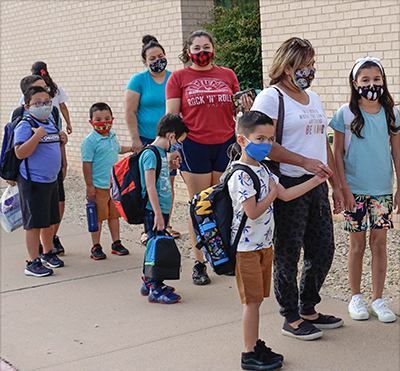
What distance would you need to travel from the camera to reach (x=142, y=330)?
458 centimetres

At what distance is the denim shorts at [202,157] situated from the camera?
18.2 ft

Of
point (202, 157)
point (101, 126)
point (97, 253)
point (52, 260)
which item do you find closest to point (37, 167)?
point (101, 126)

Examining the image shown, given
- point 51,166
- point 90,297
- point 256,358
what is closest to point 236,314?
point 256,358

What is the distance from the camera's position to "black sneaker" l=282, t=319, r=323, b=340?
164 inches

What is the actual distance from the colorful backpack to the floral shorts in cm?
151

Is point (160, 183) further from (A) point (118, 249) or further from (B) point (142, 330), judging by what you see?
(A) point (118, 249)

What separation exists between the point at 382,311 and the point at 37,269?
319cm

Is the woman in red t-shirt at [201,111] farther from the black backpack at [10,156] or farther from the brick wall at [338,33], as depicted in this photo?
the brick wall at [338,33]

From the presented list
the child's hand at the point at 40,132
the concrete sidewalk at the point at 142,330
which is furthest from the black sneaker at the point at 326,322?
the child's hand at the point at 40,132

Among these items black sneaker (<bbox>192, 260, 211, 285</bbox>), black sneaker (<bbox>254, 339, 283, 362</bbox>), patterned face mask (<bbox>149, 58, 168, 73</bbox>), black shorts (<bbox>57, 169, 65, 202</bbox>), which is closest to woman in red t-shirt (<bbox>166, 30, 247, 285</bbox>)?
black sneaker (<bbox>192, 260, 211, 285</bbox>)

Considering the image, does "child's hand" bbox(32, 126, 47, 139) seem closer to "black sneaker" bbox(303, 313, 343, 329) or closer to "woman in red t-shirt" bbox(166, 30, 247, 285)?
"woman in red t-shirt" bbox(166, 30, 247, 285)

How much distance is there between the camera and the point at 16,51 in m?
13.4

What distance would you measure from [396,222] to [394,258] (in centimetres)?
102

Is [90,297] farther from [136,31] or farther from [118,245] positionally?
[136,31]
